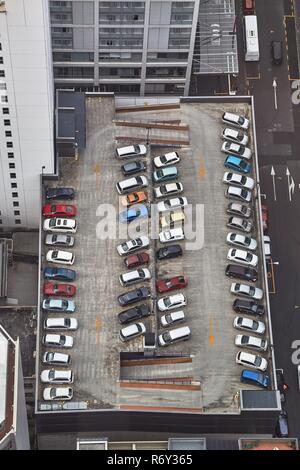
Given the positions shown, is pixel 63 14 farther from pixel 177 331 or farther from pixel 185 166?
pixel 177 331

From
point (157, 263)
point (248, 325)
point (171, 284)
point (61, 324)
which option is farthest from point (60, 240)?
point (248, 325)

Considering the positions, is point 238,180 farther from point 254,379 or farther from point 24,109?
point 24,109

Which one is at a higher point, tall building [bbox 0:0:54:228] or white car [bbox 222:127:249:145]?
white car [bbox 222:127:249:145]

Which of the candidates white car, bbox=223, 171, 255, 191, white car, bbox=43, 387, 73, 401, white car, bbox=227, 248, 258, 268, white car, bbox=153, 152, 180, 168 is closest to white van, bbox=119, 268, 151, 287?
white car, bbox=227, 248, 258, 268

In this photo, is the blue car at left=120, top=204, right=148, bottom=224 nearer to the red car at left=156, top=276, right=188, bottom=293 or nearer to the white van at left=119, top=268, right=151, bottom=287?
the white van at left=119, top=268, right=151, bottom=287

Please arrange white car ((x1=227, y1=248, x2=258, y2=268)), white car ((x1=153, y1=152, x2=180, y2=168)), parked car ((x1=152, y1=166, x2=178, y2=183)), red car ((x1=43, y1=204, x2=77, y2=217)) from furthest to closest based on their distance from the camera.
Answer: white car ((x1=153, y1=152, x2=180, y2=168)), parked car ((x1=152, y1=166, x2=178, y2=183)), red car ((x1=43, y1=204, x2=77, y2=217)), white car ((x1=227, y1=248, x2=258, y2=268))

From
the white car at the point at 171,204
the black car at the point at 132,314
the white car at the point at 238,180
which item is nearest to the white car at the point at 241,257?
the white car at the point at 171,204
